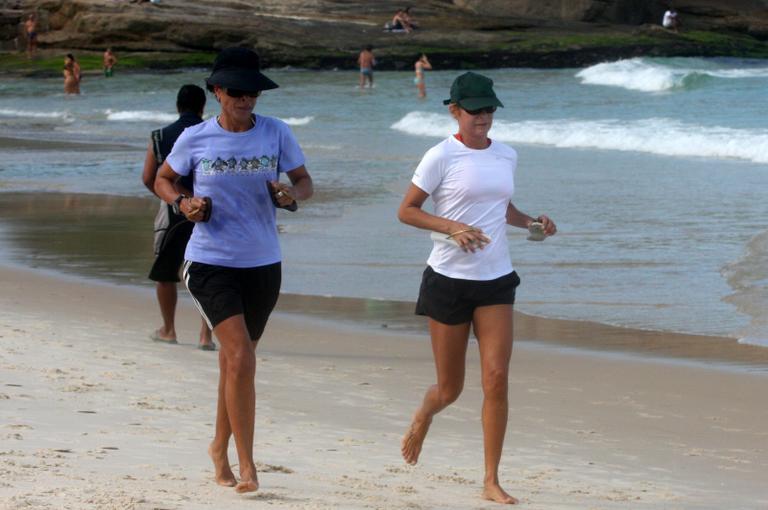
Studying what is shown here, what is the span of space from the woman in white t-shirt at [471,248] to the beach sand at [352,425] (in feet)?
1.45

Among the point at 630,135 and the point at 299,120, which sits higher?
the point at 630,135

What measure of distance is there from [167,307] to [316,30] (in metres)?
46.0

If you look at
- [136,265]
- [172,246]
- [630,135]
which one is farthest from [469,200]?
[630,135]

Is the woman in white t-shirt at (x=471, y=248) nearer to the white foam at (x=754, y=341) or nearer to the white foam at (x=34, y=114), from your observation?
the white foam at (x=754, y=341)

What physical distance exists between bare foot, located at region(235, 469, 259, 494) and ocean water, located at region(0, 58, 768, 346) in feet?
14.7

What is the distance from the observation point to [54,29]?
5434cm

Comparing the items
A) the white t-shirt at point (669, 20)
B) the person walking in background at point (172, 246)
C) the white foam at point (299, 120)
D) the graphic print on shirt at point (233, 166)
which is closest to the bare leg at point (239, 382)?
the graphic print on shirt at point (233, 166)

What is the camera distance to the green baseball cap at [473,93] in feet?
16.9

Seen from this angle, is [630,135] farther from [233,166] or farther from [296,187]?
[233,166]

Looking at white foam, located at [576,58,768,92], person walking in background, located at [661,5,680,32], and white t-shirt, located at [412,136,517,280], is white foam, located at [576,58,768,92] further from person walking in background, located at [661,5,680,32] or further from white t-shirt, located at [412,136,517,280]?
white t-shirt, located at [412,136,517,280]

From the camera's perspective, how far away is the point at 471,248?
199 inches

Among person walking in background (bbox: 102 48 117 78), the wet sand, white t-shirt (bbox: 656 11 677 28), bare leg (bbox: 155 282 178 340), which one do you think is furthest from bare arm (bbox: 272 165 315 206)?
white t-shirt (bbox: 656 11 677 28)

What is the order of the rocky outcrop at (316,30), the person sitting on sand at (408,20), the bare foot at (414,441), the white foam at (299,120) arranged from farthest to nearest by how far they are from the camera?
the person sitting on sand at (408,20) → the rocky outcrop at (316,30) → the white foam at (299,120) → the bare foot at (414,441)

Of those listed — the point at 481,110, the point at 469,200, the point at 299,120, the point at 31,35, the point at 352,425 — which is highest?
the point at 481,110
